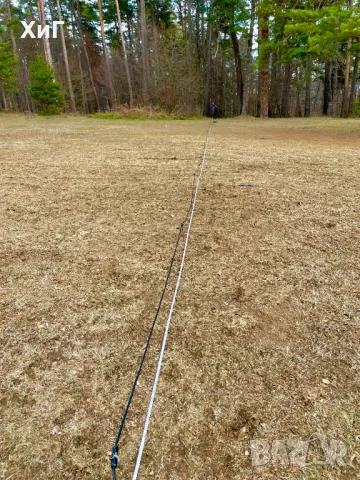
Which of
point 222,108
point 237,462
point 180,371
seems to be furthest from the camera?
point 222,108

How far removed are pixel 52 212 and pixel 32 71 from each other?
12.5 meters

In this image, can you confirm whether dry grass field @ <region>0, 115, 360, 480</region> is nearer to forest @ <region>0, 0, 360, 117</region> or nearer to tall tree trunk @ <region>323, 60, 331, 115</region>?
forest @ <region>0, 0, 360, 117</region>

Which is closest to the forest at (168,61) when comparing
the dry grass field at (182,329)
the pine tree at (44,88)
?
the pine tree at (44,88)

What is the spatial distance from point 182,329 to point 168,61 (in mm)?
15760

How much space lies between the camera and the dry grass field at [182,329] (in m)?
0.92

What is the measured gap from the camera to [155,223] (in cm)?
246

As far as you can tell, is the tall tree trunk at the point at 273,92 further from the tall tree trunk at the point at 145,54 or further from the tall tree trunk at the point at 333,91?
the tall tree trunk at the point at 145,54

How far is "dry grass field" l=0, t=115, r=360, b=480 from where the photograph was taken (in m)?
0.92

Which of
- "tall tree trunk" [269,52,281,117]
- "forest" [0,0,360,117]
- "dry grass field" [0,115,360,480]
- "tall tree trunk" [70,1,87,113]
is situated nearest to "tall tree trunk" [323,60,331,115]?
"forest" [0,0,360,117]

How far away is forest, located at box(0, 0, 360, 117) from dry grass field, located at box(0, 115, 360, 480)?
8.56 metres

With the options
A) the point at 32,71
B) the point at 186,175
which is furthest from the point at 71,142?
the point at 32,71

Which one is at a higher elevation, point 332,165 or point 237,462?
point 332,165

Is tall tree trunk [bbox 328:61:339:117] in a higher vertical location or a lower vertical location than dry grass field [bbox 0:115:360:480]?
higher

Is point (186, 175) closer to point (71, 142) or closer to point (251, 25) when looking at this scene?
point (71, 142)
